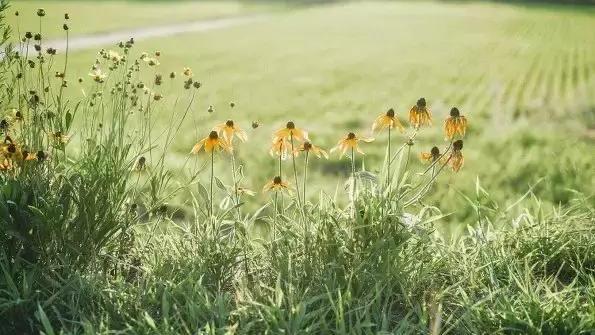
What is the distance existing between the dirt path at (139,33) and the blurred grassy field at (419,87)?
81 cm

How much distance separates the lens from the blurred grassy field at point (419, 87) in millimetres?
6223

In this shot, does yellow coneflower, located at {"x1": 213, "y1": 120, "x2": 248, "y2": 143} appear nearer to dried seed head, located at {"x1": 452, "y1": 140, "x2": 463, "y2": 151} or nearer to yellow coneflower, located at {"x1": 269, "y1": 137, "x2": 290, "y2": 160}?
yellow coneflower, located at {"x1": 269, "y1": 137, "x2": 290, "y2": 160}

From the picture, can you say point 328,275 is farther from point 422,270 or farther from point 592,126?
point 592,126

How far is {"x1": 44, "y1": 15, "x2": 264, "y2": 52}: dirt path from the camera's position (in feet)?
53.6

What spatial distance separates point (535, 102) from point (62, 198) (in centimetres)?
940

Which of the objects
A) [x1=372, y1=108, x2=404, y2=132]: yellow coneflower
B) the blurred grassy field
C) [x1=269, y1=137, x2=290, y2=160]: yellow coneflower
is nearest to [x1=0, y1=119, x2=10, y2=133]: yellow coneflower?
the blurred grassy field

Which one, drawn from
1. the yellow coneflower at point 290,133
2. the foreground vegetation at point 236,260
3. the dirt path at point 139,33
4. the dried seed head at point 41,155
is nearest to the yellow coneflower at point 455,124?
the foreground vegetation at point 236,260

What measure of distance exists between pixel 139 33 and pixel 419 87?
10.7m

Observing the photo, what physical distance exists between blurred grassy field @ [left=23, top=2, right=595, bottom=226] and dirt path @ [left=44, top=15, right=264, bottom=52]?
2.65 ft

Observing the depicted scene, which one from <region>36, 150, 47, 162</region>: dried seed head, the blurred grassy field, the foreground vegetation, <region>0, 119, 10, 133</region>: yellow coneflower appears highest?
<region>0, 119, 10, 133</region>: yellow coneflower

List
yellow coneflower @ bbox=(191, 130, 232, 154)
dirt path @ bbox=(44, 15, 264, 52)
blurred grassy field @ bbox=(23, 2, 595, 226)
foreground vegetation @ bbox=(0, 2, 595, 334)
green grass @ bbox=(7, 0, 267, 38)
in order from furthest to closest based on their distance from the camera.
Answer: green grass @ bbox=(7, 0, 267, 38), dirt path @ bbox=(44, 15, 264, 52), blurred grassy field @ bbox=(23, 2, 595, 226), yellow coneflower @ bbox=(191, 130, 232, 154), foreground vegetation @ bbox=(0, 2, 595, 334)

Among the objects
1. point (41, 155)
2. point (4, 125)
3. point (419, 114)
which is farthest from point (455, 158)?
point (4, 125)

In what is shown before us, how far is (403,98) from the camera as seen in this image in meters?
11.4

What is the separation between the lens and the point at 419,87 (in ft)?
41.5
